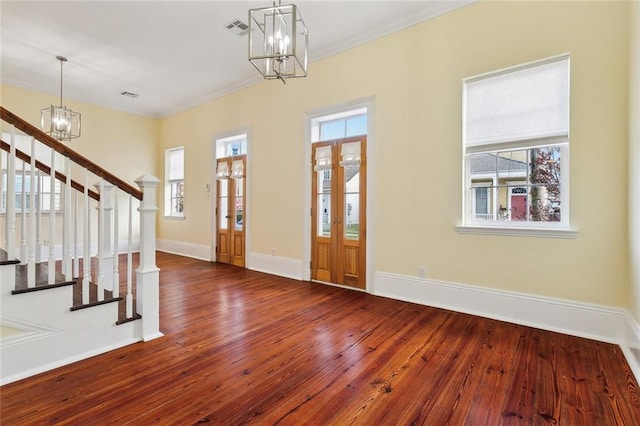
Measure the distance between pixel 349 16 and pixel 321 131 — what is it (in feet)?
5.13

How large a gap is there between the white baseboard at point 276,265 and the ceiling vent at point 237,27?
3.27 metres

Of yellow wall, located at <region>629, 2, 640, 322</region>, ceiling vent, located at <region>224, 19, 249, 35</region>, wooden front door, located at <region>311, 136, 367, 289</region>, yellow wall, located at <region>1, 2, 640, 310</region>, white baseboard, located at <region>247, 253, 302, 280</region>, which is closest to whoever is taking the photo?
yellow wall, located at <region>629, 2, 640, 322</region>

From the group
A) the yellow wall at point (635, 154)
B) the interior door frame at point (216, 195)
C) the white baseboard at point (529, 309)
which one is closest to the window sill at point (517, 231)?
the yellow wall at point (635, 154)

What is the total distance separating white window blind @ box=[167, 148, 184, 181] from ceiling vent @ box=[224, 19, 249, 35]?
390 centimetres

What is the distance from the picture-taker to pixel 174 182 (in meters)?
7.31

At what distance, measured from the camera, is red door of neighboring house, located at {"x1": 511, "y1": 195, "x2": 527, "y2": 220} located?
305 cm

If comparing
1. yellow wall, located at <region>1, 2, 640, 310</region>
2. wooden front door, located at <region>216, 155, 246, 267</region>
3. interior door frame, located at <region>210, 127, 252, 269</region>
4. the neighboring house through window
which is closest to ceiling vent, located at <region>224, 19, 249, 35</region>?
yellow wall, located at <region>1, 2, 640, 310</region>

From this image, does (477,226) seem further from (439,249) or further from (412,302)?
(412,302)

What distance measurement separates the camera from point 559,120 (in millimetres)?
2826

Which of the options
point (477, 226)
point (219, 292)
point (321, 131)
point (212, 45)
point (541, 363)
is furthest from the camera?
point (321, 131)

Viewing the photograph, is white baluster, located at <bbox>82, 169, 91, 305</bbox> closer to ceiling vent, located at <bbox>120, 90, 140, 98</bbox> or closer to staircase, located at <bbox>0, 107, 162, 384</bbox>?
staircase, located at <bbox>0, 107, 162, 384</bbox>

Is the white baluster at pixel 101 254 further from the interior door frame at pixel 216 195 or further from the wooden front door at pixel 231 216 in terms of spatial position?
the wooden front door at pixel 231 216

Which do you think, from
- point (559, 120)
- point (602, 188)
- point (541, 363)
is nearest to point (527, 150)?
point (559, 120)

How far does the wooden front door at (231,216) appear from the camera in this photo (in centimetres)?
572
